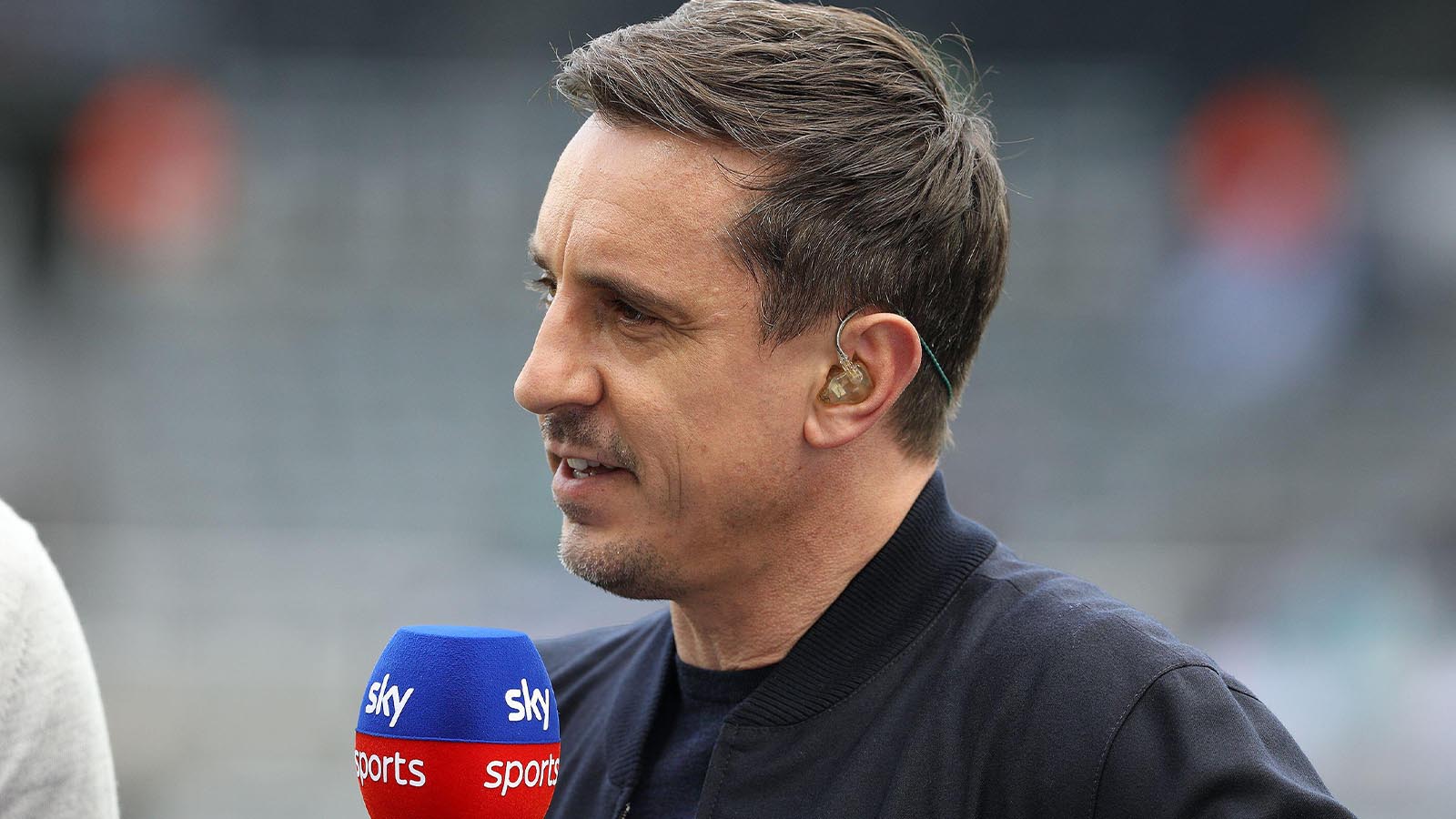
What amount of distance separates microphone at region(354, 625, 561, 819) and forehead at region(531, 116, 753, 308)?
39 centimetres

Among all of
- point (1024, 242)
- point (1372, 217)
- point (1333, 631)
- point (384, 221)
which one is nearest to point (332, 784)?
point (384, 221)

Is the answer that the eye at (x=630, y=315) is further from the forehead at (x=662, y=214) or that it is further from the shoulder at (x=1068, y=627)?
the shoulder at (x=1068, y=627)

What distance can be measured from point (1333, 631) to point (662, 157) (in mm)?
6249

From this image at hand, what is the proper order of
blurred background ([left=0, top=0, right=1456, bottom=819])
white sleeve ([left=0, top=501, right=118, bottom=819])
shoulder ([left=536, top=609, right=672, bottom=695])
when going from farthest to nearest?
blurred background ([left=0, top=0, right=1456, bottom=819]), shoulder ([left=536, top=609, right=672, bottom=695]), white sleeve ([left=0, top=501, right=118, bottom=819])

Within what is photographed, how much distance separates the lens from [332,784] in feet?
20.9

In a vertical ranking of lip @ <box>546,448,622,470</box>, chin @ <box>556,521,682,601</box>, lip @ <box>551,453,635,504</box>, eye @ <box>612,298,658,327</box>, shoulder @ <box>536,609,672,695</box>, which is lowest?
shoulder @ <box>536,609,672,695</box>

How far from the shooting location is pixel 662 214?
1525mm

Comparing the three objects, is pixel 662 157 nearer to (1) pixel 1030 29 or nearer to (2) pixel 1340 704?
(2) pixel 1340 704

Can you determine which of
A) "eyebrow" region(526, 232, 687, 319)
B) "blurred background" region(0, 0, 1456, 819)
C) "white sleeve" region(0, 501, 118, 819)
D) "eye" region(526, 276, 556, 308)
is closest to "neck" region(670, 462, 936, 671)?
"eyebrow" region(526, 232, 687, 319)

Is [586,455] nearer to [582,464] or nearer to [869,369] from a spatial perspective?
[582,464]

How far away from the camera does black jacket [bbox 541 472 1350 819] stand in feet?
4.38

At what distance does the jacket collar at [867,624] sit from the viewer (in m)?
1.54

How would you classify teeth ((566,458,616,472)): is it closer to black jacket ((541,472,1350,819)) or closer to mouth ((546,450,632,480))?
mouth ((546,450,632,480))

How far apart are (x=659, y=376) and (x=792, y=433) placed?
0.14m
